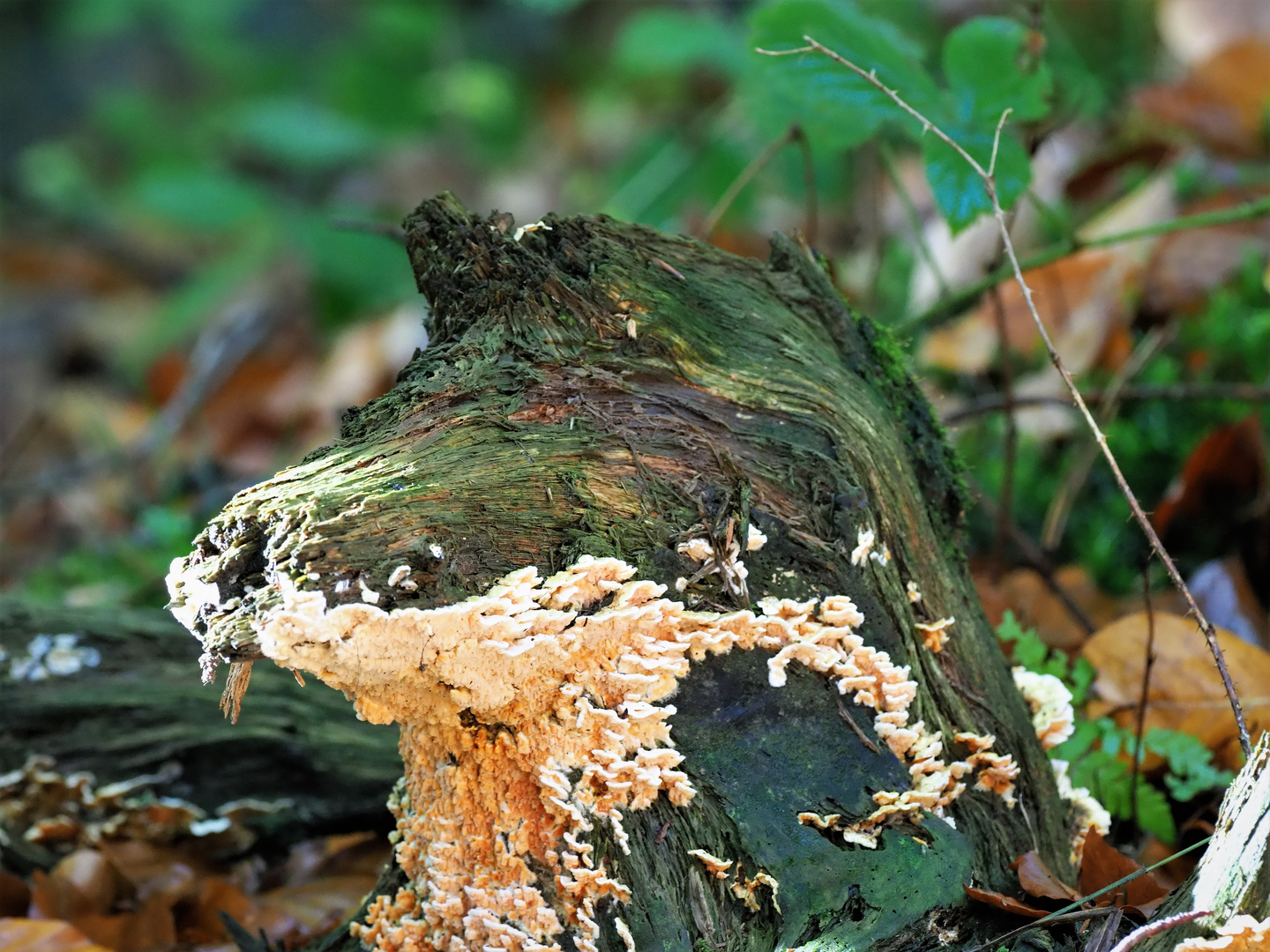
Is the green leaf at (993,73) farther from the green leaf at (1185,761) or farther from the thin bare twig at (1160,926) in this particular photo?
the thin bare twig at (1160,926)

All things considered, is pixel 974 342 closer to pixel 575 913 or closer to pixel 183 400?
pixel 575 913

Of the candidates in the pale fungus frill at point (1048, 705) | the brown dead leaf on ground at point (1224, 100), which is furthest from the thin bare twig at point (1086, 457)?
the pale fungus frill at point (1048, 705)

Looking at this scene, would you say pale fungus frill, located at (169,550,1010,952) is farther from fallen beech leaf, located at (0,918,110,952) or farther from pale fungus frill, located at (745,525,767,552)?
fallen beech leaf, located at (0,918,110,952)

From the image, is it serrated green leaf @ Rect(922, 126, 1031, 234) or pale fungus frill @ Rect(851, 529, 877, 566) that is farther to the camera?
serrated green leaf @ Rect(922, 126, 1031, 234)

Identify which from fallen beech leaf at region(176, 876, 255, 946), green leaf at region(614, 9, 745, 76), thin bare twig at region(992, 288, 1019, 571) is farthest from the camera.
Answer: green leaf at region(614, 9, 745, 76)

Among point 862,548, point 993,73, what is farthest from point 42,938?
point 993,73

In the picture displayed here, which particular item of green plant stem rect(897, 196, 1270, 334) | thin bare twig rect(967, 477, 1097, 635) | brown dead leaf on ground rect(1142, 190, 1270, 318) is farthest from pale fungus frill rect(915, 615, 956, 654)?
brown dead leaf on ground rect(1142, 190, 1270, 318)

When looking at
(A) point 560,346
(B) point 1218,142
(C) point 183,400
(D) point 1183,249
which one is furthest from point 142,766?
(B) point 1218,142

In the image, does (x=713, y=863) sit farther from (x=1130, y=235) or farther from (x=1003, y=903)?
(x=1130, y=235)
